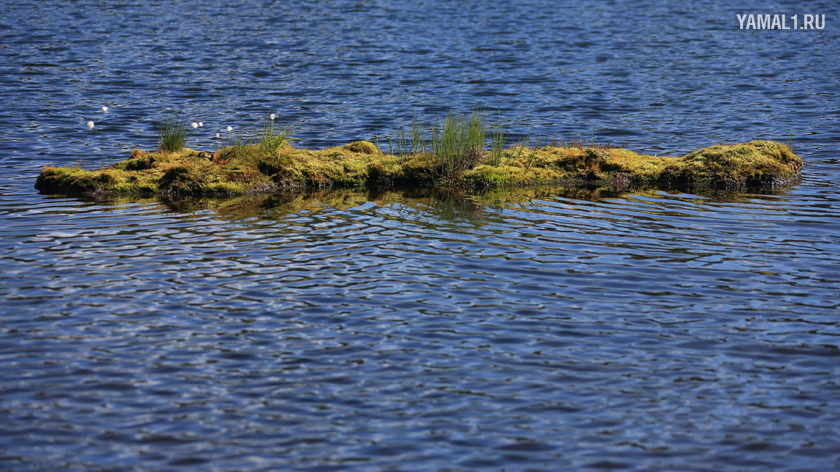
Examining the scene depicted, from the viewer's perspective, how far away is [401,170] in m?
14.9

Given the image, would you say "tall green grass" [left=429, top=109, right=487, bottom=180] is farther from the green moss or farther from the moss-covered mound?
the green moss

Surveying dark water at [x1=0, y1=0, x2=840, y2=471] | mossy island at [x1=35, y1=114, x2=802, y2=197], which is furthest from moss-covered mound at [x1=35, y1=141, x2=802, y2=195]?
dark water at [x1=0, y1=0, x2=840, y2=471]

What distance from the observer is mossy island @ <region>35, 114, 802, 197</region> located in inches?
547

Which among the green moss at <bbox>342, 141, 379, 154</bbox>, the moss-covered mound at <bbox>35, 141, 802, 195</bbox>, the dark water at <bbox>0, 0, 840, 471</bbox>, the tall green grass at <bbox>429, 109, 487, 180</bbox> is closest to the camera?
the dark water at <bbox>0, 0, 840, 471</bbox>

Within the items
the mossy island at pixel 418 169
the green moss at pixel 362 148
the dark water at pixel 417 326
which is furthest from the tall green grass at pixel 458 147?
the green moss at pixel 362 148

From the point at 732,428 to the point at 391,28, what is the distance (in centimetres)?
3179

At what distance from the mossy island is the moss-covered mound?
0.06ft

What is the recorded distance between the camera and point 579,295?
888 cm

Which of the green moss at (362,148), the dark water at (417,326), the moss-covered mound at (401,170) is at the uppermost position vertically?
the green moss at (362,148)

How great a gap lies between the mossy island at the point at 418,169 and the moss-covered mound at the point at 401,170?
0.02 metres

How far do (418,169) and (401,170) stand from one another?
0.30m

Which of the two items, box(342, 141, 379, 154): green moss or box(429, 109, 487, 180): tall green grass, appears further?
box(342, 141, 379, 154): green moss

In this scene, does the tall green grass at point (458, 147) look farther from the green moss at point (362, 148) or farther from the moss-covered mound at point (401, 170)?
the green moss at point (362, 148)

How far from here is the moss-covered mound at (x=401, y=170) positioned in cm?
1390
